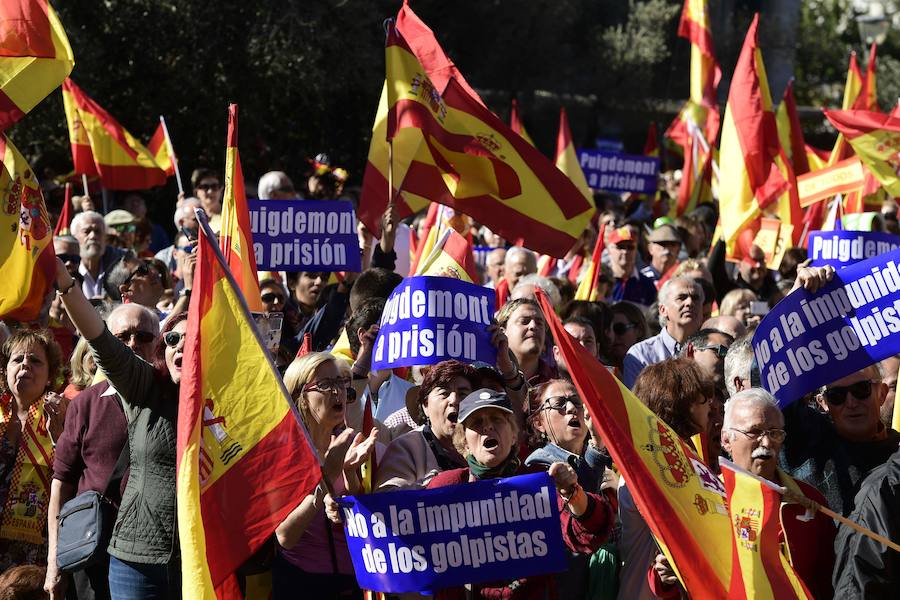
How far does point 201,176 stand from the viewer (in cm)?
1007

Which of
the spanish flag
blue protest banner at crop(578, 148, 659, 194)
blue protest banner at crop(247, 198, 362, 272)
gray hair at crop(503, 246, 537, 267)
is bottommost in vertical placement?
gray hair at crop(503, 246, 537, 267)

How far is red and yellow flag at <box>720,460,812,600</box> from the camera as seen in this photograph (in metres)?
4.14

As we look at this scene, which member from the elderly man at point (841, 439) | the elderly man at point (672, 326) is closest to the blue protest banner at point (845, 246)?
the elderly man at point (672, 326)

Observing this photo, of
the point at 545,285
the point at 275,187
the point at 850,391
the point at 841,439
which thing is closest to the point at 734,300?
the point at 545,285

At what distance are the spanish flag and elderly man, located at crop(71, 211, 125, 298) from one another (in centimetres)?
349

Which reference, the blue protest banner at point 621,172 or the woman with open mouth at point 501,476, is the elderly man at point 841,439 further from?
the blue protest banner at point 621,172

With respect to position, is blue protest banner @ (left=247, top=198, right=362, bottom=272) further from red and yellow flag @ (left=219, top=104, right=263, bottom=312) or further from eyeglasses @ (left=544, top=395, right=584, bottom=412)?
eyeglasses @ (left=544, top=395, right=584, bottom=412)

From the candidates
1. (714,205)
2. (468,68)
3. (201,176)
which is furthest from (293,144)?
(201,176)

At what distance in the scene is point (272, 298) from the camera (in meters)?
7.91

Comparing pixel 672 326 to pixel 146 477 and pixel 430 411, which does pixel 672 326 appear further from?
pixel 146 477

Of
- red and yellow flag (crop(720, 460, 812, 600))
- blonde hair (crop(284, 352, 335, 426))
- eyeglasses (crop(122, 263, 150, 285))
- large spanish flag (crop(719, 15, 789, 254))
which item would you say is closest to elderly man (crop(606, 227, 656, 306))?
large spanish flag (crop(719, 15, 789, 254))

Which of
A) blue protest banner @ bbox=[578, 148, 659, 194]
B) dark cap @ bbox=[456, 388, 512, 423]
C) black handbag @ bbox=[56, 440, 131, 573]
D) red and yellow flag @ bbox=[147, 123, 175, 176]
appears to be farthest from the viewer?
blue protest banner @ bbox=[578, 148, 659, 194]

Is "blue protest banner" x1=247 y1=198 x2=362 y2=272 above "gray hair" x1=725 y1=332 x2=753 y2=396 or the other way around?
above

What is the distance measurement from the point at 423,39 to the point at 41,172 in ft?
32.6
